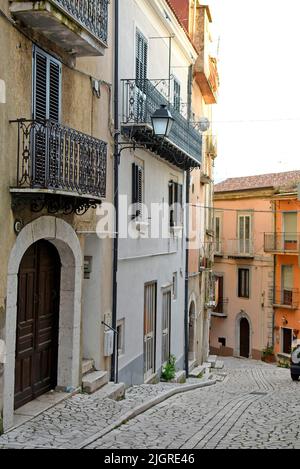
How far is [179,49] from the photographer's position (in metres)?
19.7

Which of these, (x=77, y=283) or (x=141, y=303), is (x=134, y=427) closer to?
(x=77, y=283)

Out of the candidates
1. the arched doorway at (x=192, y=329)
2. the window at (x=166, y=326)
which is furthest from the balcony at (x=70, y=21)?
the arched doorway at (x=192, y=329)

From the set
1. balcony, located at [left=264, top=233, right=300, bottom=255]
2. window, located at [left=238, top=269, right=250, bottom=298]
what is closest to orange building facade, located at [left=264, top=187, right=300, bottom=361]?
balcony, located at [left=264, top=233, right=300, bottom=255]

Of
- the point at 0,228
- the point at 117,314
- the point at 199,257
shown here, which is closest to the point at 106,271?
the point at 117,314

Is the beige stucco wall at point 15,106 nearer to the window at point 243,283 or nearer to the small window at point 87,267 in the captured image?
the small window at point 87,267

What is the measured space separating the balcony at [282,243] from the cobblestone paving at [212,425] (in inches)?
869

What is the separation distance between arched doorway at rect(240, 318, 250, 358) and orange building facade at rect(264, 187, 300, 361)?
2.74 metres

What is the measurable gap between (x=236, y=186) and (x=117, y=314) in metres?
28.8

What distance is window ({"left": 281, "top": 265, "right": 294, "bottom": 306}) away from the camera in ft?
118

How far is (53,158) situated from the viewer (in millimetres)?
8617

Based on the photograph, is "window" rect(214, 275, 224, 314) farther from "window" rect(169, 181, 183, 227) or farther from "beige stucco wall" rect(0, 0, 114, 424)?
"beige stucco wall" rect(0, 0, 114, 424)

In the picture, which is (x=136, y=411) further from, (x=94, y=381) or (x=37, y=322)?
(x=37, y=322)

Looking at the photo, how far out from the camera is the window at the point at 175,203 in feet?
63.8

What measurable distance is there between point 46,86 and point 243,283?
104ft
